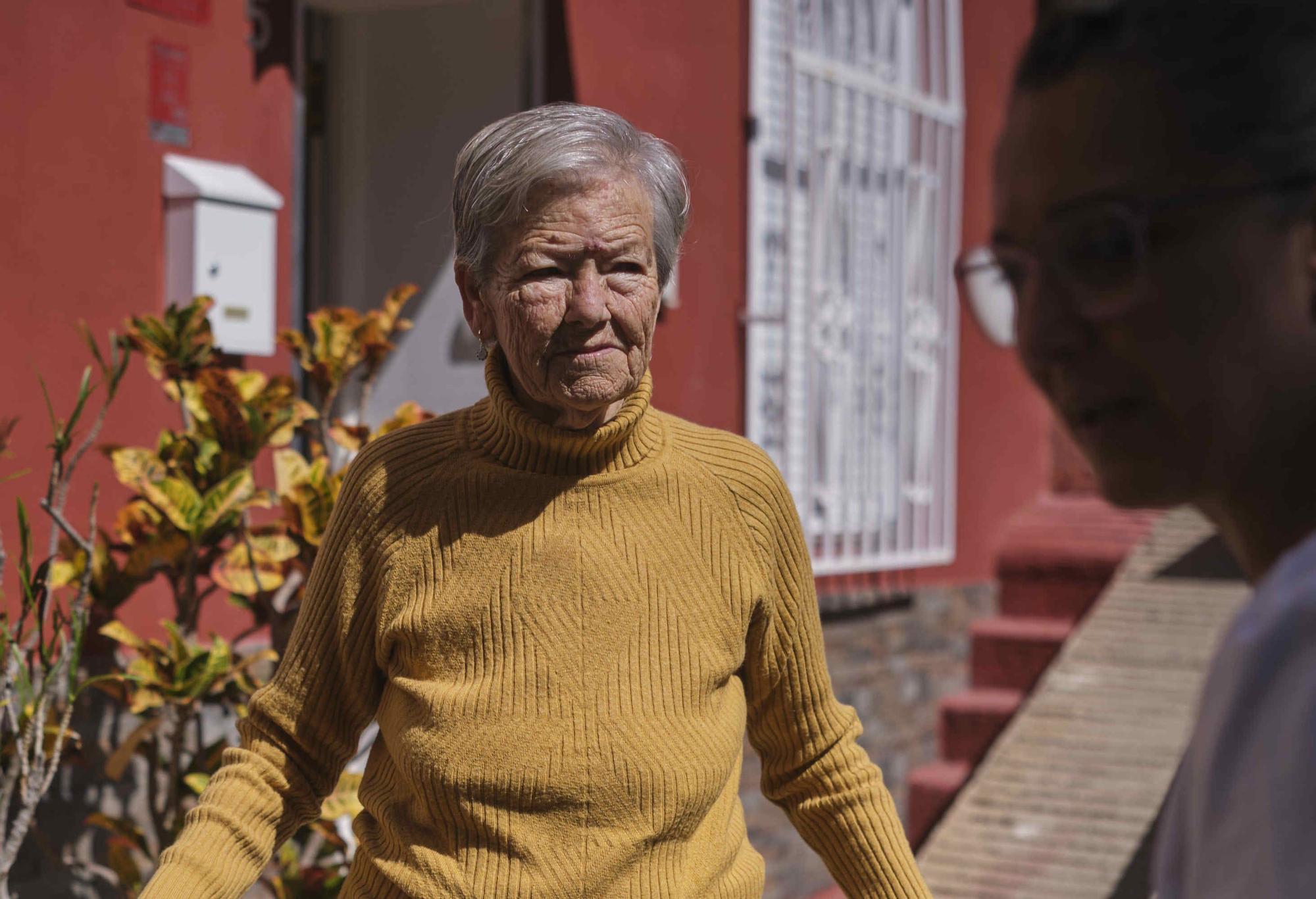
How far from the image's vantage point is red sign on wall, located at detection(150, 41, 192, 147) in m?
3.47

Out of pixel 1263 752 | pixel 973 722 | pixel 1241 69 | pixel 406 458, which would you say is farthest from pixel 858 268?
pixel 1263 752

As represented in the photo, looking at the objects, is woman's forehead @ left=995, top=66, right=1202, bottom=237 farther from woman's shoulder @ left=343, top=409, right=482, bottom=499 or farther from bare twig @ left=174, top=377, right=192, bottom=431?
bare twig @ left=174, top=377, right=192, bottom=431

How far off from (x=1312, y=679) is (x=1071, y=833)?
5.02 m

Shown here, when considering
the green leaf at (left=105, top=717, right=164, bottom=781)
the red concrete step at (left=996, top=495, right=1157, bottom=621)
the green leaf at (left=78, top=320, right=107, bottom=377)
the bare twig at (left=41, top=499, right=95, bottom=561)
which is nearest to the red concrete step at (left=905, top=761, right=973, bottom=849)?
the red concrete step at (left=996, top=495, right=1157, bottom=621)

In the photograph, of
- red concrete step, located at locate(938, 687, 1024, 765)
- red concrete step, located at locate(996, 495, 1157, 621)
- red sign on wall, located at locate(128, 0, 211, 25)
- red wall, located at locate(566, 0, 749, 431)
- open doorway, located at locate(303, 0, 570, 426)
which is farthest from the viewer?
red concrete step, located at locate(996, 495, 1157, 621)

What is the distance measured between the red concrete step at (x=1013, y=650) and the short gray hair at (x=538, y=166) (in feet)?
15.7

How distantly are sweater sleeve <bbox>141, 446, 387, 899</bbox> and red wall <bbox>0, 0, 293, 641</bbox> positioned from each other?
60.1 inches

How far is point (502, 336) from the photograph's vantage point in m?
1.94

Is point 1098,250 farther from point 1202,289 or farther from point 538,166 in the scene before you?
point 538,166

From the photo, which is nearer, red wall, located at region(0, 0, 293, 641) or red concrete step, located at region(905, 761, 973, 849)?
red wall, located at region(0, 0, 293, 641)

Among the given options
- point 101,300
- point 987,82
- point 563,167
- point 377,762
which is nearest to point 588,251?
point 563,167

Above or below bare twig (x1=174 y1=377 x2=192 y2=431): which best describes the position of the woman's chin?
above

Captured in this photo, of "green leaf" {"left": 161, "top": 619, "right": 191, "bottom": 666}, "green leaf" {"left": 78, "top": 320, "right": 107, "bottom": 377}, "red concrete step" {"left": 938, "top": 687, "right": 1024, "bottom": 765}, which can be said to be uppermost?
"green leaf" {"left": 78, "top": 320, "right": 107, "bottom": 377}

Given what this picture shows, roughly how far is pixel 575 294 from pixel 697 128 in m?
3.24
